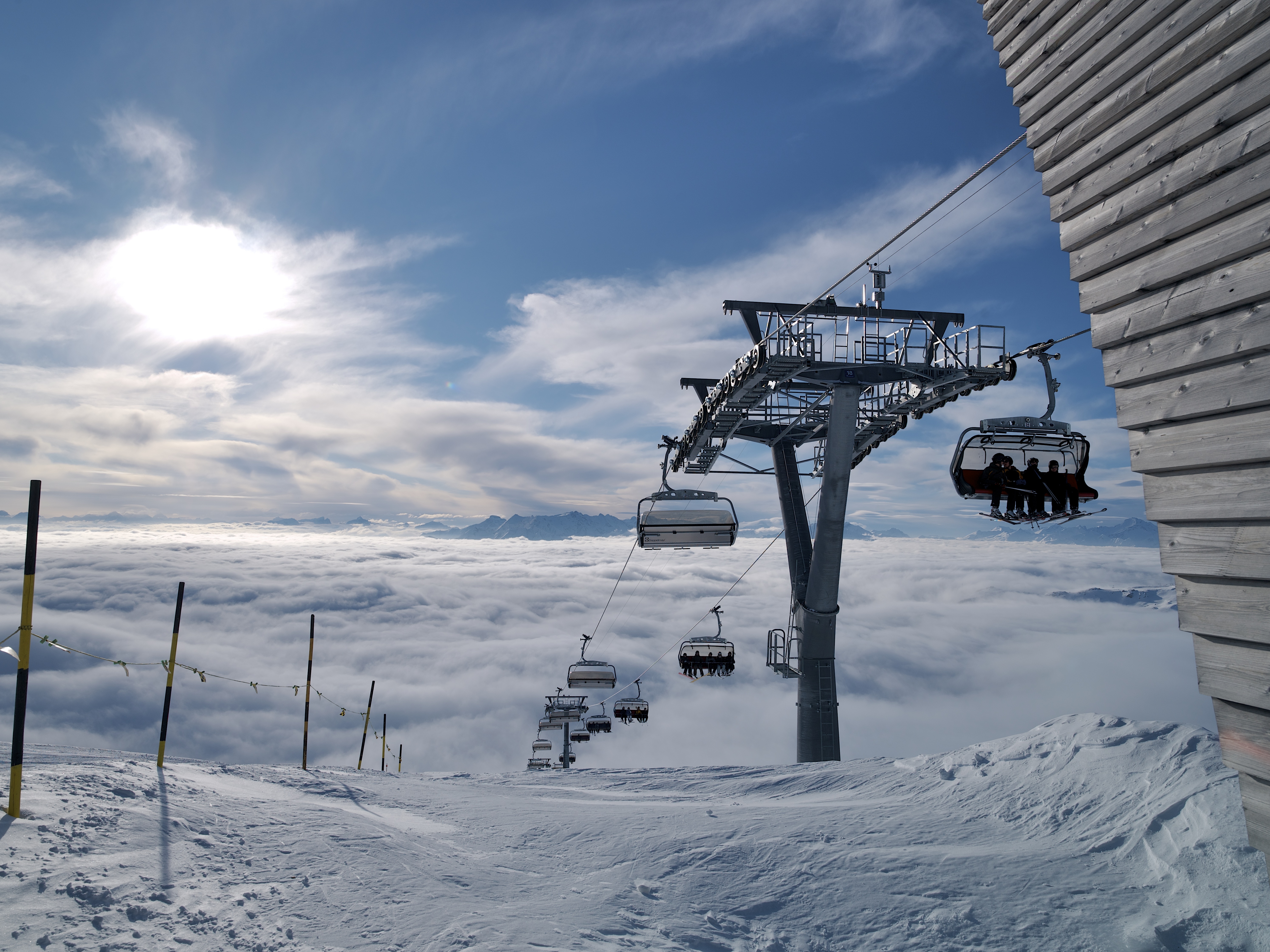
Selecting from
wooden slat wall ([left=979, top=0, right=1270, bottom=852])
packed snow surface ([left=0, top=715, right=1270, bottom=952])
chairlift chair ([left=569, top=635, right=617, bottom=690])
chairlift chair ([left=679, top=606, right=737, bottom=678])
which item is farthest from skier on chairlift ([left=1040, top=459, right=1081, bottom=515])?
chairlift chair ([left=569, top=635, right=617, bottom=690])

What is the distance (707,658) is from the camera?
59.4ft

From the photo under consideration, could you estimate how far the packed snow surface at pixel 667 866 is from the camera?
3.96 m

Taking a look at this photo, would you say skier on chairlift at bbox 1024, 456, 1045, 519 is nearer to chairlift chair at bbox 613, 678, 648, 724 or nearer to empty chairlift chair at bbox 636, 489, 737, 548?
empty chairlift chair at bbox 636, 489, 737, 548

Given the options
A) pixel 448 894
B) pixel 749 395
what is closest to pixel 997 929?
pixel 448 894

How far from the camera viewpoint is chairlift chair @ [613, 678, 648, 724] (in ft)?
74.5

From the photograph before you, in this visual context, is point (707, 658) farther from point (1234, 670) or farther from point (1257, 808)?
point (1234, 670)

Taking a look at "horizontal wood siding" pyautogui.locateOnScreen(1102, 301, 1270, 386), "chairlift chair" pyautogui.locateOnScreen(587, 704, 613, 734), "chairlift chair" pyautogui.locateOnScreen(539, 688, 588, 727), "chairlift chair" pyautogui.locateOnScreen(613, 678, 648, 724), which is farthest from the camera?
"chairlift chair" pyautogui.locateOnScreen(587, 704, 613, 734)

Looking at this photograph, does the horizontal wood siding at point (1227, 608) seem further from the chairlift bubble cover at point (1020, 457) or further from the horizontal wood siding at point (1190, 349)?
the chairlift bubble cover at point (1020, 457)

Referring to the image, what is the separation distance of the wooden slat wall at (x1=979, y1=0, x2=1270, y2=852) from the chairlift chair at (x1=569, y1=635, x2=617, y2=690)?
59.2ft

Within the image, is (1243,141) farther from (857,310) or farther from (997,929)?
(857,310)

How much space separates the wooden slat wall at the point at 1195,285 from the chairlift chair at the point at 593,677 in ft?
59.2

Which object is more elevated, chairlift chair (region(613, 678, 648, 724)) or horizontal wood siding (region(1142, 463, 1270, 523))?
horizontal wood siding (region(1142, 463, 1270, 523))

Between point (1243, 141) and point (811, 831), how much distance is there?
6.00 metres

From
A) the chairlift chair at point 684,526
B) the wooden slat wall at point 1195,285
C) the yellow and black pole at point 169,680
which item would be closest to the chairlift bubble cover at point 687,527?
the chairlift chair at point 684,526
